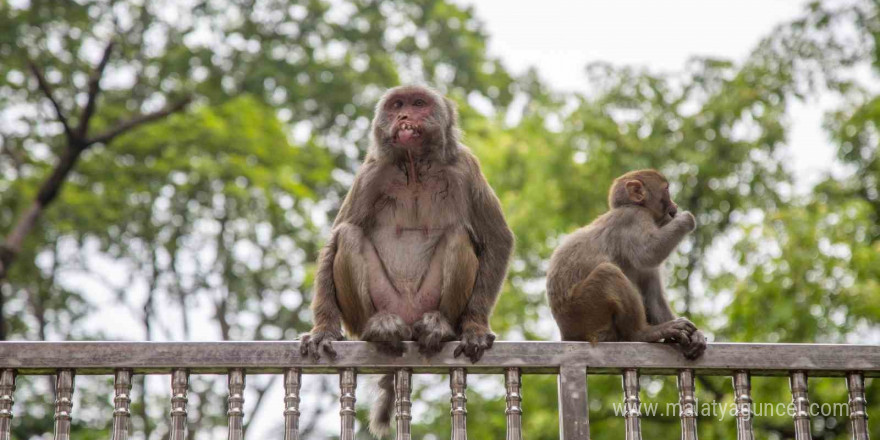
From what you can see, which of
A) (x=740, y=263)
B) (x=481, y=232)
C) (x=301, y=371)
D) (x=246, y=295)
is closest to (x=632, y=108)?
(x=740, y=263)

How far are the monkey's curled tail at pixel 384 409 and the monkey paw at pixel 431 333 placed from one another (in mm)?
450

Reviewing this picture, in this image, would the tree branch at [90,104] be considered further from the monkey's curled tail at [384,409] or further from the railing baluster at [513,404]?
the railing baluster at [513,404]

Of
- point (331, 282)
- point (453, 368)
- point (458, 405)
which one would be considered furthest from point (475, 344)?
point (331, 282)

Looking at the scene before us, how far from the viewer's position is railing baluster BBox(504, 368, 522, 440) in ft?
19.1

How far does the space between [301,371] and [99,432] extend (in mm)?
13221

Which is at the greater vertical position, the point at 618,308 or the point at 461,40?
the point at 461,40

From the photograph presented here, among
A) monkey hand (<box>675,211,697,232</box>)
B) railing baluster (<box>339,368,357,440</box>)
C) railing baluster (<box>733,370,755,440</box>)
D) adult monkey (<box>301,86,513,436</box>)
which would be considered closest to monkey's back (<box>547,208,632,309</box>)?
monkey hand (<box>675,211,697,232</box>)

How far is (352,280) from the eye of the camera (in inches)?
260

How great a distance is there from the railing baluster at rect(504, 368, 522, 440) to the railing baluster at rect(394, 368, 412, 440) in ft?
1.93

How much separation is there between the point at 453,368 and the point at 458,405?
313mm

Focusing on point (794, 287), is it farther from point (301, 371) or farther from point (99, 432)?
point (99, 432)

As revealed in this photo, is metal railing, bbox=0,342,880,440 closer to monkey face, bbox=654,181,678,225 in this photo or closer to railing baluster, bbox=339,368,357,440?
railing baluster, bbox=339,368,357,440

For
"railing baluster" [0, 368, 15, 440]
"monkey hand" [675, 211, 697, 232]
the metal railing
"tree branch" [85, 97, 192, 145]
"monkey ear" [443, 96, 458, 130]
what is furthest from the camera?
"tree branch" [85, 97, 192, 145]

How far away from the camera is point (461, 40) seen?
70.3 feet
